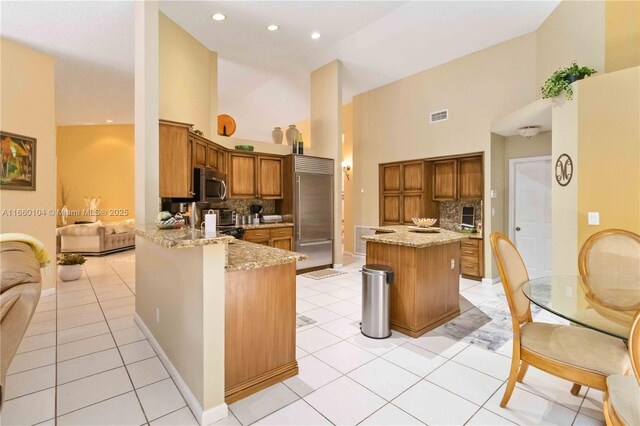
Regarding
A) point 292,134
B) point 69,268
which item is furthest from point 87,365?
point 292,134

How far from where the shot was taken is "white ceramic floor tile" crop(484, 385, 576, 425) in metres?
1.91

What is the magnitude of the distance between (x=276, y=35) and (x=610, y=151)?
482cm

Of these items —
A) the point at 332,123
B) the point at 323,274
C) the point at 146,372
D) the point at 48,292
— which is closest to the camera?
the point at 146,372

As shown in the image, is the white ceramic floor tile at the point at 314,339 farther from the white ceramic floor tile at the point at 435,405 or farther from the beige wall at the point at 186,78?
the beige wall at the point at 186,78

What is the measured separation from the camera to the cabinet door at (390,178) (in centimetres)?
665

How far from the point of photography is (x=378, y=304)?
304 cm

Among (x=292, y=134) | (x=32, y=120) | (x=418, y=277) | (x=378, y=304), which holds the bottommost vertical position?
(x=378, y=304)

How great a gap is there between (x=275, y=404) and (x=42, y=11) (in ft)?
15.9

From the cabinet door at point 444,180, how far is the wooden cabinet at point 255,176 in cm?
313

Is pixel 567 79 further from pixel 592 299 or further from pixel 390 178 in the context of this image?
pixel 390 178

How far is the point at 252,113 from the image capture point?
9.27m

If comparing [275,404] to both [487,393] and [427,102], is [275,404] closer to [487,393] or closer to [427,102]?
[487,393]

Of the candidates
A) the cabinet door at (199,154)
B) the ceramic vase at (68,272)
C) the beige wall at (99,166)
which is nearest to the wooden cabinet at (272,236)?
the cabinet door at (199,154)

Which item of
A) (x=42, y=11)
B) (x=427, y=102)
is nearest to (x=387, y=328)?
(x=427, y=102)
